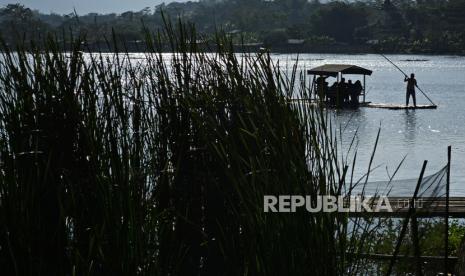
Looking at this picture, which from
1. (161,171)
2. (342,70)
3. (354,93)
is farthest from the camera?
(342,70)

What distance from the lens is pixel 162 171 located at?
416cm

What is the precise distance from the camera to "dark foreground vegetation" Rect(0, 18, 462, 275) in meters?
3.46

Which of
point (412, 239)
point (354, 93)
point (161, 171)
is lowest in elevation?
point (354, 93)

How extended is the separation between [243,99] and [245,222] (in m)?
0.54

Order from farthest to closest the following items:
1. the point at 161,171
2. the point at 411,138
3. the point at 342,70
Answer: the point at 342,70, the point at 411,138, the point at 161,171

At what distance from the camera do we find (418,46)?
112688 millimetres

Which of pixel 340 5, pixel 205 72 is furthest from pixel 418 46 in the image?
pixel 205 72

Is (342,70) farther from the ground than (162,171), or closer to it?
closer to it

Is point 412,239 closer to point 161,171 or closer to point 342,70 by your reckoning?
point 161,171

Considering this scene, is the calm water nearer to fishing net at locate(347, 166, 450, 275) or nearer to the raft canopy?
the raft canopy

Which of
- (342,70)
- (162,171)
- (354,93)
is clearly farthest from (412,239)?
(342,70)

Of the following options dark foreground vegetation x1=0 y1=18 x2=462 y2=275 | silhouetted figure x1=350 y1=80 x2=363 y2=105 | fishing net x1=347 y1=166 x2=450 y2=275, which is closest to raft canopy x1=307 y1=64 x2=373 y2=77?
silhouetted figure x1=350 y1=80 x2=363 y2=105

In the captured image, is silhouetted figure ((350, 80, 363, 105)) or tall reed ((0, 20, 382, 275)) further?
silhouetted figure ((350, 80, 363, 105))

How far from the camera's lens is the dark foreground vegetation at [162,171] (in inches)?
136
